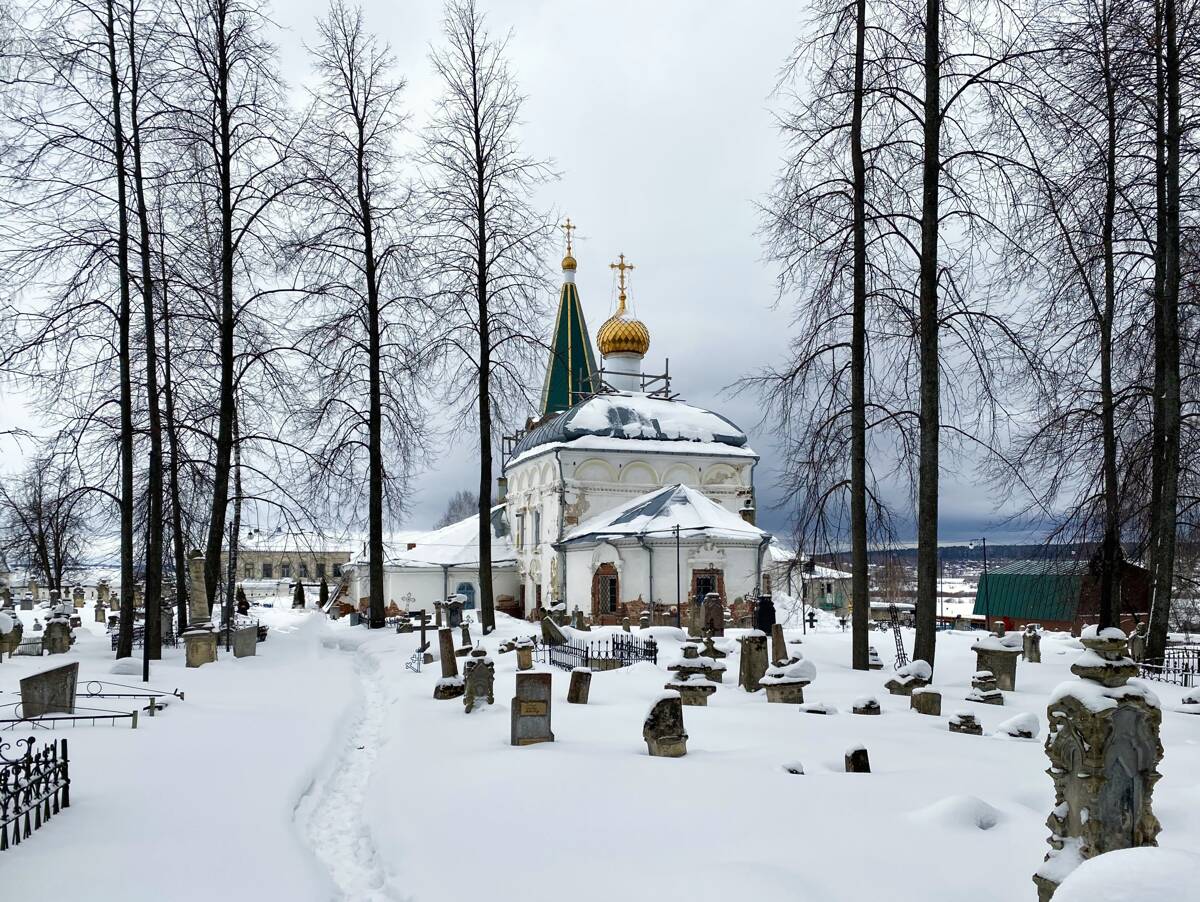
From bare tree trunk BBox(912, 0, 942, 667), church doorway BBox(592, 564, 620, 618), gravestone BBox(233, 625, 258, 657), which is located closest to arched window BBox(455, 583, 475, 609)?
church doorway BBox(592, 564, 620, 618)

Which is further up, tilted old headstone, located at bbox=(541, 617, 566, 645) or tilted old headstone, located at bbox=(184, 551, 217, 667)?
tilted old headstone, located at bbox=(184, 551, 217, 667)

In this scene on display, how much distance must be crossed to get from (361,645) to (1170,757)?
18629mm

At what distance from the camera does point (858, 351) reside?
14891mm

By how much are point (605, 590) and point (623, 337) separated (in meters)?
16.6

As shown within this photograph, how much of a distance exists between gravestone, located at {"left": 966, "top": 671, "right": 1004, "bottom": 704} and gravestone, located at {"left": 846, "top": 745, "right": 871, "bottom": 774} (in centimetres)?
536

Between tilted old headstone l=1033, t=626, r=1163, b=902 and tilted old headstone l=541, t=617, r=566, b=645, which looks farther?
tilted old headstone l=541, t=617, r=566, b=645

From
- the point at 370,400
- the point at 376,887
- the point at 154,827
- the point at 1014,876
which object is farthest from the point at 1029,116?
Answer: the point at 370,400

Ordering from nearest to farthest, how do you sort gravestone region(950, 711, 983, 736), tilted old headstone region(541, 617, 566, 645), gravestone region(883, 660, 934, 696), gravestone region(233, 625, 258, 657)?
gravestone region(950, 711, 983, 736)
gravestone region(883, 660, 934, 696)
gravestone region(233, 625, 258, 657)
tilted old headstone region(541, 617, 566, 645)

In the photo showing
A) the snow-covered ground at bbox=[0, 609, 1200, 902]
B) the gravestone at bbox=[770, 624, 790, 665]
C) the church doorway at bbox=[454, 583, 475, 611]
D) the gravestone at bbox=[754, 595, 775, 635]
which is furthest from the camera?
the church doorway at bbox=[454, 583, 475, 611]

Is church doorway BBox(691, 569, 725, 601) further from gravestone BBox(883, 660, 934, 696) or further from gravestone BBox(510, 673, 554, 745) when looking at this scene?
gravestone BBox(510, 673, 554, 745)

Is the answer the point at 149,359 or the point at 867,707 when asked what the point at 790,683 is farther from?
the point at 149,359

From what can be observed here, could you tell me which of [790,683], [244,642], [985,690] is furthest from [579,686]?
[244,642]

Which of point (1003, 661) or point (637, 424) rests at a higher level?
point (637, 424)

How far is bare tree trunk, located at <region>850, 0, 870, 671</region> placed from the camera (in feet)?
47.8
